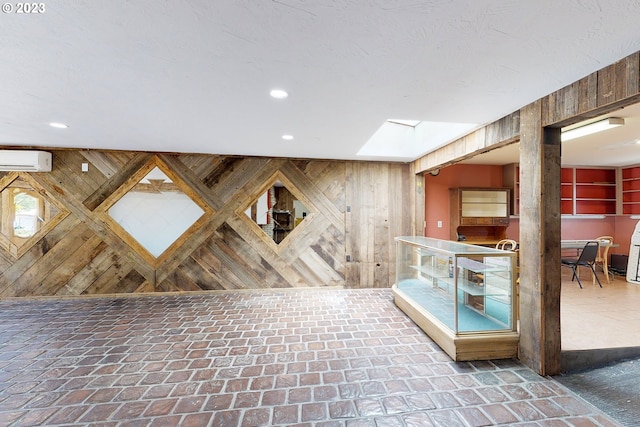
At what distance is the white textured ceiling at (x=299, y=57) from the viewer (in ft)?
4.22

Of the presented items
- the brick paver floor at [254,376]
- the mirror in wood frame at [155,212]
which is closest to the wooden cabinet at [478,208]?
the brick paver floor at [254,376]

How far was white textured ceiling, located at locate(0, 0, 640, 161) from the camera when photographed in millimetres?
1287

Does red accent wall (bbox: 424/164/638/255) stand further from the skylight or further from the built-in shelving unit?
the skylight

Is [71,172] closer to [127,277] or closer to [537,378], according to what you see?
[127,277]

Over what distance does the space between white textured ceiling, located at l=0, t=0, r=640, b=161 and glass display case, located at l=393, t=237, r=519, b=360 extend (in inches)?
56.3

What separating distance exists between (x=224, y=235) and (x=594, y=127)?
5281 millimetres

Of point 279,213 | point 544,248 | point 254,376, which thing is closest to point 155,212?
point 279,213

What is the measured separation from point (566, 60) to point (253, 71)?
206 centimetres

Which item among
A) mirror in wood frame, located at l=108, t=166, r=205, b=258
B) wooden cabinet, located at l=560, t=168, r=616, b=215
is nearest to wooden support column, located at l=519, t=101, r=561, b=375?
mirror in wood frame, located at l=108, t=166, r=205, b=258

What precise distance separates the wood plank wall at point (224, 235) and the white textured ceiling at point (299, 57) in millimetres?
1486

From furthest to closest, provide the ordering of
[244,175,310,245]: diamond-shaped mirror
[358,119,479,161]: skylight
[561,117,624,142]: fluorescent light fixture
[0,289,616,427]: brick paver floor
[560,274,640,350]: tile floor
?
1. [244,175,310,245]: diamond-shaped mirror
2. [358,119,479,161]: skylight
3. [561,117,624,142]: fluorescent light fixture
4. [560,274,640,350]: tile floor
5. [0,289,616,427]: brick paver floor

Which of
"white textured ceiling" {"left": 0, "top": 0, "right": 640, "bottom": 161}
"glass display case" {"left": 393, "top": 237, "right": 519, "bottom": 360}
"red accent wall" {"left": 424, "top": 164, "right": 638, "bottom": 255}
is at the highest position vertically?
"white textured ceiling" {"left": 0, "top": 0, "right": 640, "bottom": 161}

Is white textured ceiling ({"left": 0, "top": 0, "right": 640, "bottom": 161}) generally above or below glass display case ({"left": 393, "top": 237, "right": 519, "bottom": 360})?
above

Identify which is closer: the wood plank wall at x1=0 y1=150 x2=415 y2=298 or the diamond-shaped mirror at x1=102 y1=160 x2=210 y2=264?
the wood plank wall at x1=0 y1=150 x2=415 y2=298
